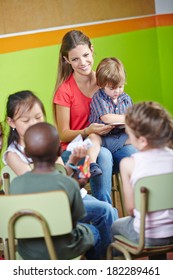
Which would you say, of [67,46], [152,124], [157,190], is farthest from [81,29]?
[157,190]

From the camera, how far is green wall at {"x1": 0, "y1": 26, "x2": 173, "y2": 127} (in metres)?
1.53

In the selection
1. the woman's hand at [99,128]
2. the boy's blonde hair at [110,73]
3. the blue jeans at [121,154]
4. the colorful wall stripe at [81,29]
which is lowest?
the blue jeans at [121,154]

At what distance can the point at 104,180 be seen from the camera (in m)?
1.54

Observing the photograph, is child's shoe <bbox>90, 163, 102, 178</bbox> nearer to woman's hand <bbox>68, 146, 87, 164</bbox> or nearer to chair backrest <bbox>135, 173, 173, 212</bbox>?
woman's hand <bbox>68, 146, 87, 164</bbox>

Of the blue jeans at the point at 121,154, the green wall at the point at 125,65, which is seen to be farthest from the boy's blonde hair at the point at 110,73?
the blue jeans at the point at 121,154

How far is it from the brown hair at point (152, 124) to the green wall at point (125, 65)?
3.3 inches

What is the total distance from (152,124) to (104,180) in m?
0.22

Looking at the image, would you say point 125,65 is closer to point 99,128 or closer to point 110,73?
point 110,73

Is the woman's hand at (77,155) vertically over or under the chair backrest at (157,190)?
over

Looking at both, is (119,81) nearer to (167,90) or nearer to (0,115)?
(167,90)

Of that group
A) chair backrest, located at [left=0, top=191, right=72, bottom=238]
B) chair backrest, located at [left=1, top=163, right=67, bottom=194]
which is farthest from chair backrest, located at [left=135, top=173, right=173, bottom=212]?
chair backrest, located at [left=1, top=163, right=67, bottom=194]

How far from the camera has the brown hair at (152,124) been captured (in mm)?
1419

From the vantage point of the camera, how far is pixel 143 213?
1.42 metres

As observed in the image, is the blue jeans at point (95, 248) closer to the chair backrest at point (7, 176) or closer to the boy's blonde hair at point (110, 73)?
the chair backrest at point (7, 176)
